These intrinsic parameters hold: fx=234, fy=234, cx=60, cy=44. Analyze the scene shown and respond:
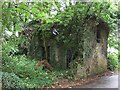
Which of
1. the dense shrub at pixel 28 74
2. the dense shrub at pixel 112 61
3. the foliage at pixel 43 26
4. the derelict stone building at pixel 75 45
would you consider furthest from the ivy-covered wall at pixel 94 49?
the dense shrub at pixel 28 74

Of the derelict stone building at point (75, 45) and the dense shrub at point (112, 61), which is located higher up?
the derelict stone building at point (75, 45)

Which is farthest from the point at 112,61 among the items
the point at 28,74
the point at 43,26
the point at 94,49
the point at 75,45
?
the point at 28,74

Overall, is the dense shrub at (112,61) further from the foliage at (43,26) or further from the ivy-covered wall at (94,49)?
the ivy-covered wall at (94,49)

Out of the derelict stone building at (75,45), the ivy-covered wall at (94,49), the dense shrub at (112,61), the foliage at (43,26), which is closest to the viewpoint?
the foliage at (43,26)

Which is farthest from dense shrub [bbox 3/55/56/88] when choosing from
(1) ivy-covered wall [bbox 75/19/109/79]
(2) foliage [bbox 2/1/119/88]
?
(1) ivy-covered wall [bbox 75/19/109/79]

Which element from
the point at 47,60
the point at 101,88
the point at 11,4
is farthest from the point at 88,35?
the point at 11,4

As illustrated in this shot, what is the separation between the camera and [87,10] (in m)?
9.59

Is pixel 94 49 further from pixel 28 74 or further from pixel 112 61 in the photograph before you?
pixel 28 74

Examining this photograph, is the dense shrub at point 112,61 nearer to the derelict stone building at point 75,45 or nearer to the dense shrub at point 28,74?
the derelict stone building at point 75,45

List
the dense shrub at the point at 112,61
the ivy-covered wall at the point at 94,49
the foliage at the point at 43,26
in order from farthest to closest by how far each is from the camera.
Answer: the dense shrub at the point at 112,61, the ivy-covered wall at the point at 94,49, the foliage at the point at 43,26

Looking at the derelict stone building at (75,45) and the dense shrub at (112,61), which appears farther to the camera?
the dense shrub at (112,61)

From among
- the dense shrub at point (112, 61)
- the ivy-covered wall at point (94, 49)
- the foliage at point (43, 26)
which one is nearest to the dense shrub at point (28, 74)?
the foliage at point (43, 26)

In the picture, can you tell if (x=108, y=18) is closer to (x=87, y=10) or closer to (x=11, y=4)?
(x=87, y=10)

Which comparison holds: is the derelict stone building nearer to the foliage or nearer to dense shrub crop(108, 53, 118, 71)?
the foliage
